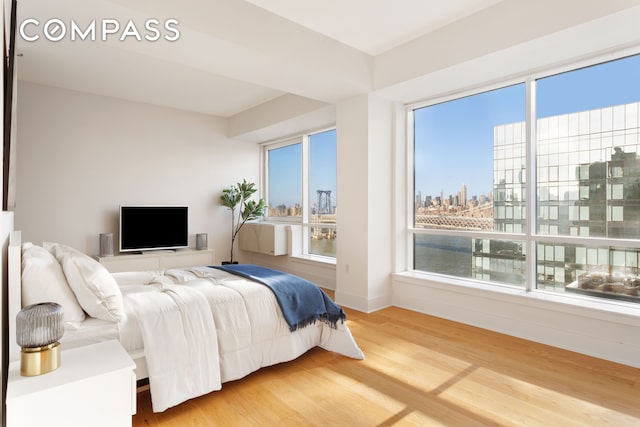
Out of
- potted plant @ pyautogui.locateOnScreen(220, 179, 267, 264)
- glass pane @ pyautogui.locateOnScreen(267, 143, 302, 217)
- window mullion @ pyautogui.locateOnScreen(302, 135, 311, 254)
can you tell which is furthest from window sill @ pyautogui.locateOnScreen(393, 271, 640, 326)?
potted plant @ pyautogui.locateOnScreen(220, 179, 267, 264)

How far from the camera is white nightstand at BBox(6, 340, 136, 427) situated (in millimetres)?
1167

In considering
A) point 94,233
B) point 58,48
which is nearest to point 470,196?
point 58,48

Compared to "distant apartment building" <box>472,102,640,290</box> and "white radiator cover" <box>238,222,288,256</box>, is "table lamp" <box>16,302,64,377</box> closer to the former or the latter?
"distant apartment building" <box>472,102,640,290</box>

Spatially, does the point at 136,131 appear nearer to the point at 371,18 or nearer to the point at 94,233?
the point at 94,233

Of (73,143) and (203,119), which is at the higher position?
(203,119)

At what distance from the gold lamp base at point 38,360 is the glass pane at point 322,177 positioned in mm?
4078

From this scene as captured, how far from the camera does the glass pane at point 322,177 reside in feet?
17.3

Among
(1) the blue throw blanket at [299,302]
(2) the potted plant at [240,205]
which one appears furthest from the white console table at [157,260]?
(1) the blue throw blanket at [299,302]

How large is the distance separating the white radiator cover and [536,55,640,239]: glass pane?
11.6ft

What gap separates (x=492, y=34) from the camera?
290cm

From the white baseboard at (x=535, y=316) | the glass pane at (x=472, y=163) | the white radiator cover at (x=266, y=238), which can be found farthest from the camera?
the white radiator cover at (x=266, y=238)

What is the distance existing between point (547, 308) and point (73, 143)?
5539 mm

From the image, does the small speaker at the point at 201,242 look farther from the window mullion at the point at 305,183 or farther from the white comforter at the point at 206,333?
the white comforter at the point at 206,333

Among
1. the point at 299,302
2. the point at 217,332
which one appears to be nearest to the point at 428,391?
the point at 299,302
